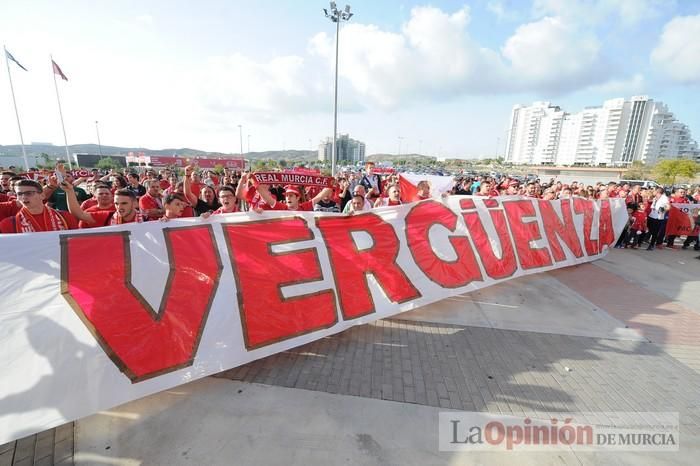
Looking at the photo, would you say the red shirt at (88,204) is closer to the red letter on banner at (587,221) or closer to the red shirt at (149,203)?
the red shirt at (149,203)

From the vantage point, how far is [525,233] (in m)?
5.99

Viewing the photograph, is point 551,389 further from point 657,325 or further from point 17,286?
point 17,286

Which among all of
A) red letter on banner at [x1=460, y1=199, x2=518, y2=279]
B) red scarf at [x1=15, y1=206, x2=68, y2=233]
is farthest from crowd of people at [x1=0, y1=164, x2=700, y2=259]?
red letter on banner at [x1=460, y1=199, x2=518, y2=279]

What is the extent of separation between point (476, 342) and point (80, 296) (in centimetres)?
404

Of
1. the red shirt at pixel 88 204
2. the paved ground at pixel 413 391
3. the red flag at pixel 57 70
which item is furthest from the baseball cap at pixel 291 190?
the red flag at pixel 57 70

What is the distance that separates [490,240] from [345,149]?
538 ft

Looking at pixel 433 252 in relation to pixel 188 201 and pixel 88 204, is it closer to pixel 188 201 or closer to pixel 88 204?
pixel 188 201

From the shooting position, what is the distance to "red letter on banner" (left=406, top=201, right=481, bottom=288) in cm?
458

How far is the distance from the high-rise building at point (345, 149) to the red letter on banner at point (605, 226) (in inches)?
5449

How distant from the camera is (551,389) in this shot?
303 cm

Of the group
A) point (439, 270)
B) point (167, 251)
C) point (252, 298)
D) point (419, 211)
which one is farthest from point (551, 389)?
point (167, 251)

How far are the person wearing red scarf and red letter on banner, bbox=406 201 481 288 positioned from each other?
167 inches

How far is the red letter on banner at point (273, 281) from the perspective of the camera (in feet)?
10.5

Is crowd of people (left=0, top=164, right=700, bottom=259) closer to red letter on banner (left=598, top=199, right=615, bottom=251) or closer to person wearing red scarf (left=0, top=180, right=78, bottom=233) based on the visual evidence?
person wearing red scarf (left=0, top=180, right=78, bottom=233)
